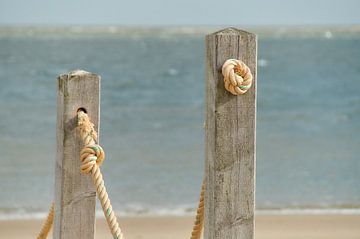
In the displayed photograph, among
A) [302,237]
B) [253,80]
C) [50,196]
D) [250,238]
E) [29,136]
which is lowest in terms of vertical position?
[250,238]

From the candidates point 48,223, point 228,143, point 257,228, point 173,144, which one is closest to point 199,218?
point 228,143

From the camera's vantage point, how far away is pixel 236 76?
124 inches

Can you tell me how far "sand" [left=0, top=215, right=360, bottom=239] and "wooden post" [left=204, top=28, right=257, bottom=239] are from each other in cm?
635

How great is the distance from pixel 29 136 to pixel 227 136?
1409 cm

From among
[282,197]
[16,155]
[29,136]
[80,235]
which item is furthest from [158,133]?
[80,235]

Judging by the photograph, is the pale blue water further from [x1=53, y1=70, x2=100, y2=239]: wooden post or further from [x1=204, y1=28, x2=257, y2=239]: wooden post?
[x1=204, y1=28, x2=257, y2=239]: wooden post

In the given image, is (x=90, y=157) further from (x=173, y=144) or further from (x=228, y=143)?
(x=173, y=144)

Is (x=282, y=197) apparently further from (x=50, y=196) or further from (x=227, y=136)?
(x=227, y=136)

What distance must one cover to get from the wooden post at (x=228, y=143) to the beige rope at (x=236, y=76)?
0.04m

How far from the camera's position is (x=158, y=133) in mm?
17828

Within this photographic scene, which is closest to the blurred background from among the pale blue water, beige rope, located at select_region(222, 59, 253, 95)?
the pale blue water

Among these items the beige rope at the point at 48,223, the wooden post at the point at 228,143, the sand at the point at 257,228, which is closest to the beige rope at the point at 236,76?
the wooden post at the point at 228,143

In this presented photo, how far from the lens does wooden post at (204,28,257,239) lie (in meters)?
3.23

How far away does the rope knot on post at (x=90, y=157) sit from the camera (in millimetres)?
3535
